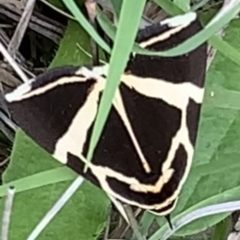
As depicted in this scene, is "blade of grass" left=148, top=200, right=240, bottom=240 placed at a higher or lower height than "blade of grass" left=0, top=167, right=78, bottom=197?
lower

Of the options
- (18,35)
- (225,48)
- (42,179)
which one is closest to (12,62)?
(18,35)

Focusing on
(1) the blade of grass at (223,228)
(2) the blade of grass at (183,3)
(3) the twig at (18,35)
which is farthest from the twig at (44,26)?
(1) the blade of grass at (223,228)

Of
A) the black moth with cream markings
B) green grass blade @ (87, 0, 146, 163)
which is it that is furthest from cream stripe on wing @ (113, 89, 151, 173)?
green grass blade @ (87, 0, 146, 163)

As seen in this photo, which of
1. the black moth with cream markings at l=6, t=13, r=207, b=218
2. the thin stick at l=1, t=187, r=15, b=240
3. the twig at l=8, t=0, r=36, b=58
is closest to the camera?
the black moth with cream markings at l=6, t=13, r=207, b=218

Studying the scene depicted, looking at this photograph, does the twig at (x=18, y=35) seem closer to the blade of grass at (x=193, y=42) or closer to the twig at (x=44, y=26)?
the twig at (x=44, y=26)

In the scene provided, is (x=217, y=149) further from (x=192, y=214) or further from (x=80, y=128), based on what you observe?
(x=80, y=128)

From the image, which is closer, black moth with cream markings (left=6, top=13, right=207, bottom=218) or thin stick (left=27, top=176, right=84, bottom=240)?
black moth with cream markings (left=6, top=13, right=207, bottom=218)

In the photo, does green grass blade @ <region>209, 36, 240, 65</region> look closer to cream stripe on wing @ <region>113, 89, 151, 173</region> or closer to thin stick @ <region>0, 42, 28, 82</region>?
cream stripe on wing @ <region>113, 89, 151, 173</region>
